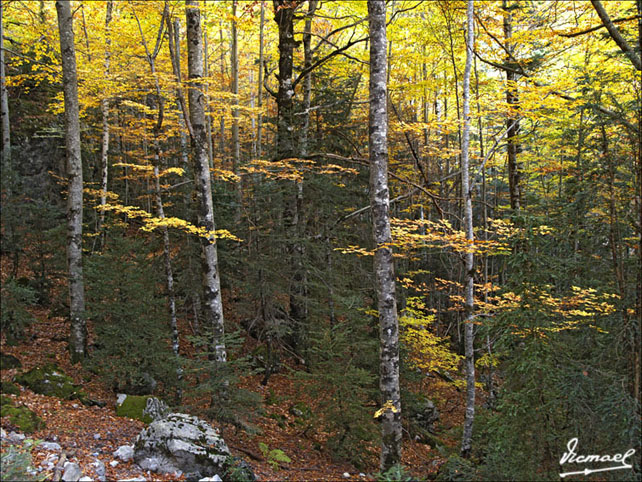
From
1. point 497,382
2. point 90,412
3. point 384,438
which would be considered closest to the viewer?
point 384,438

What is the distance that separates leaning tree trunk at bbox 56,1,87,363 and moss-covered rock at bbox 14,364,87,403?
923 mm

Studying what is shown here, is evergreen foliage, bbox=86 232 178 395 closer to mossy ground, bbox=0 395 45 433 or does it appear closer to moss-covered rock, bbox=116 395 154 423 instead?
moss-covered rock, bbox=116 395 154 423

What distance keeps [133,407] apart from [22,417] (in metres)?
1.85

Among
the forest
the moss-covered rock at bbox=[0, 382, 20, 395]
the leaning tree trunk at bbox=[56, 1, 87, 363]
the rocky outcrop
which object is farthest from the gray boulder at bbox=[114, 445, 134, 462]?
the leaning tree trunk at bbox=[56, 1, 87, 363]

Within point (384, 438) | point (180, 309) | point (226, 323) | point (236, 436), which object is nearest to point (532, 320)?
point (384, 438)

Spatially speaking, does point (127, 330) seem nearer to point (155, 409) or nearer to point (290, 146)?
point (155, 409)

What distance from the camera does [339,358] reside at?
8.60 meters

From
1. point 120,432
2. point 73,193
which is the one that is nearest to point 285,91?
point 73,193

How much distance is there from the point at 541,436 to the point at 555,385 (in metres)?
0.55

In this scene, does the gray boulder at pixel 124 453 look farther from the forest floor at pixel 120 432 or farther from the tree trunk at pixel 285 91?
the tree trunk at pixel 285 91

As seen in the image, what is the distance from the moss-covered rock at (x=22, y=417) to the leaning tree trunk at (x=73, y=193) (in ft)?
7.66

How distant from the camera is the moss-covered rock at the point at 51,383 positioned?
6684mm

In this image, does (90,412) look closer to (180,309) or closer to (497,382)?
(180,309)

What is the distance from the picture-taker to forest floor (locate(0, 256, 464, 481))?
5.52m
